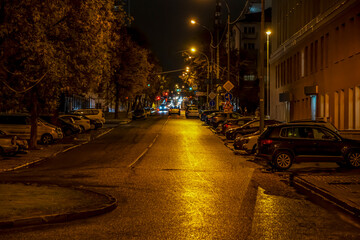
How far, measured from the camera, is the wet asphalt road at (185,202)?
325 inches

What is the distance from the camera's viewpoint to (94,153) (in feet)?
80.4

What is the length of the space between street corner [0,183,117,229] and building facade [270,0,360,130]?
2039 centimetres

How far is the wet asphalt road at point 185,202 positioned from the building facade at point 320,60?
10.7m

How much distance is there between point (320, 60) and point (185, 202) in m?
27.4

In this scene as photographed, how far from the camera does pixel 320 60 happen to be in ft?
119

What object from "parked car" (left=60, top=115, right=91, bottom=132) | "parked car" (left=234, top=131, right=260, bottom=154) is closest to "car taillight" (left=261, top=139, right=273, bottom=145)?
"parked car" (left=234, top=131, right=260, bottom=154)

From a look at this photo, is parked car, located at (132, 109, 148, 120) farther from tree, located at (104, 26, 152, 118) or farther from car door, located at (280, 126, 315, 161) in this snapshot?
car door, located at (280, 126, 315, 161)

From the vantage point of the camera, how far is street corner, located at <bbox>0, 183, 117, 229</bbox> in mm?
8792

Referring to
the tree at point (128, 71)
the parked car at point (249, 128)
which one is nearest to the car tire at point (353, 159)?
the parked car at point (249, 128)

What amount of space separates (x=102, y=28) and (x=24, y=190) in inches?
479

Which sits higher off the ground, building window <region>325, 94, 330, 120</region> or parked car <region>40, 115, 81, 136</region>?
building window <region>325, 94, 330, 120</region>

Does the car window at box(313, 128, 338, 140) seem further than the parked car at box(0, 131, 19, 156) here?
No

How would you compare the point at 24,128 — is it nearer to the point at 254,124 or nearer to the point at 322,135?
the point at 254,124

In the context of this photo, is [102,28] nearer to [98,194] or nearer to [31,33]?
[31,33]
